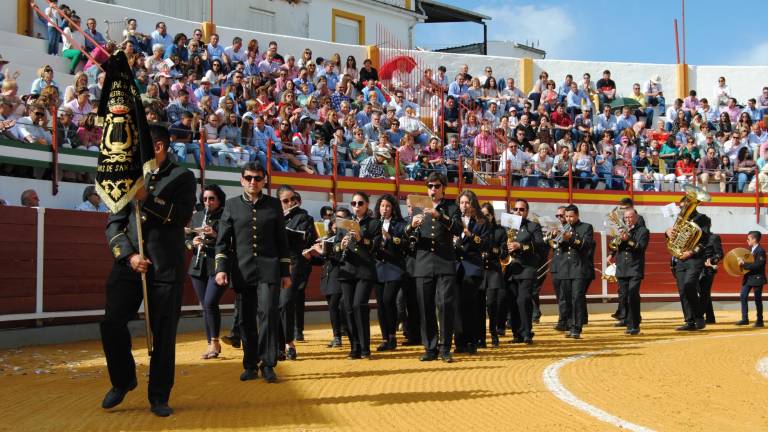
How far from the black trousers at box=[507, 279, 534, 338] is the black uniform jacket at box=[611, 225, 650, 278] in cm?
220

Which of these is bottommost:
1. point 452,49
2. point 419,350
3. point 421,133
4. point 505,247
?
point 419,350

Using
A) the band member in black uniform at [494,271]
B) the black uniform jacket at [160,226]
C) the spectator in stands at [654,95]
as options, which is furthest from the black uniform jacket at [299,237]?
the spectator in stands at [654,95]

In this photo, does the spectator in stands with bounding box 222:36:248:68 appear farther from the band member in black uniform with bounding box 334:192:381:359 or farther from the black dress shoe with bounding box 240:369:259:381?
the black dress shoe with bounding box 240:369:259:381

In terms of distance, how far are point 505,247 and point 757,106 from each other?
64.1 ft

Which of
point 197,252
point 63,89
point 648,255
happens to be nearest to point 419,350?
point 197,252

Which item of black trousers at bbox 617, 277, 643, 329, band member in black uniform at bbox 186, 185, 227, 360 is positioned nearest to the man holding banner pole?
band member in black uniform at bbox 186, 185, 227, 360

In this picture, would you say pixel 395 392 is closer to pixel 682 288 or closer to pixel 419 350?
pixel 419 350

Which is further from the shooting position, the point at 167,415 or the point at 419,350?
the point at 419,350

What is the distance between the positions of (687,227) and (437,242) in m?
6.38

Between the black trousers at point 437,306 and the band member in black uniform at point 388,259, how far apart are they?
0.63m

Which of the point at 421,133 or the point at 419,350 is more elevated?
the point at 421,133

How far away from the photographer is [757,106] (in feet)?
93.6

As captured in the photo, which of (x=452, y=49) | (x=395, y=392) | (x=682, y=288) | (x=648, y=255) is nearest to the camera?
(x=395, y=392)

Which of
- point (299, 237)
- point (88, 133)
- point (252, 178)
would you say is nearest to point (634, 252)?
point (299, 237)
